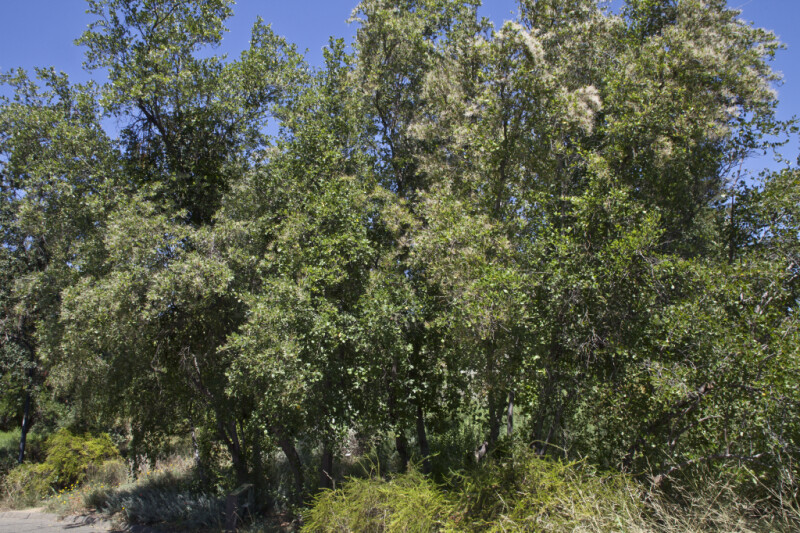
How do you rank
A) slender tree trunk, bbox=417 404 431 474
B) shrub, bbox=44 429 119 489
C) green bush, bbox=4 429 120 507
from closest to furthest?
slender tree trunk, bbox=417 404 431 474, green bush, bbox=4 429 120 507, shrub, bbox=44 429 119 489

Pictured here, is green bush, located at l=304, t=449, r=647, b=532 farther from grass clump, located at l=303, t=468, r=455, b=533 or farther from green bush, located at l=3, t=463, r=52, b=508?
green bush, located at l=3, t=463, r=52, b=508

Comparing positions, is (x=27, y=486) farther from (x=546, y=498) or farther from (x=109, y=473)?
(x=546, y=498)

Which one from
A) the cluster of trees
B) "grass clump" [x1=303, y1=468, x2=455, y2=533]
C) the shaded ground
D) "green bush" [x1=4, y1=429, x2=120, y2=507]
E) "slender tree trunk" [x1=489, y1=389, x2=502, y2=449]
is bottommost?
the shaded ground

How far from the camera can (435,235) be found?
700 centimetres

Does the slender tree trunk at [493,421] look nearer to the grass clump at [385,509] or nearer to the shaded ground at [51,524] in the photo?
the grass clump at [385,509]

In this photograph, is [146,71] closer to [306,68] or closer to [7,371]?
[306,68]

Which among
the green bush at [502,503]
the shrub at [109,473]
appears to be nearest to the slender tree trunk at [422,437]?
the green bush at [502,503]

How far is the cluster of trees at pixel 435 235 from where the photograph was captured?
5.59m

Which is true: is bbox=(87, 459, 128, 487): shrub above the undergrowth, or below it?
below

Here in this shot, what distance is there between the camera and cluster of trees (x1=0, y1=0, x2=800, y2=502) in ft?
18.4

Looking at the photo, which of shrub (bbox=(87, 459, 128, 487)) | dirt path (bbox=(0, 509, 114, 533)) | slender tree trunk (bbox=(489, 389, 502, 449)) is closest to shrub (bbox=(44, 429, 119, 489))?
shrub (bbox=(87, 459, 128, 487))

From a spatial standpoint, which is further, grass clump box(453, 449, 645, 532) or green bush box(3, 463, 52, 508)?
green bush box(3, 463, 52, 508)

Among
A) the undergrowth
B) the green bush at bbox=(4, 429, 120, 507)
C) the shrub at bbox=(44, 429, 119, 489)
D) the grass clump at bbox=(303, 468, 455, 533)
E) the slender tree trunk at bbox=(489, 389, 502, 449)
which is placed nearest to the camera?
the undergrowth

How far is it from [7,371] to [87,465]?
567 cm
